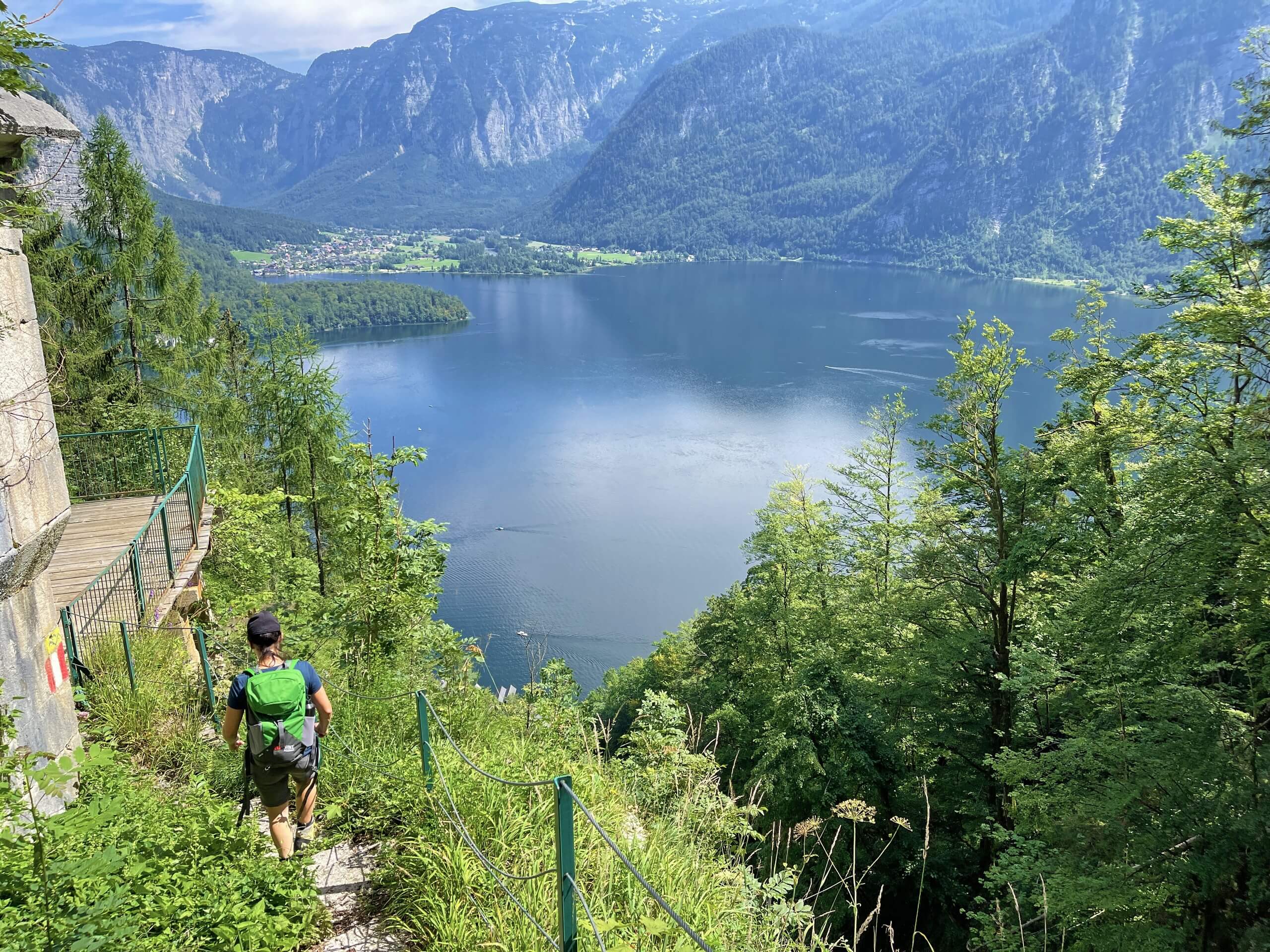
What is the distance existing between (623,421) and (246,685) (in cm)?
5907

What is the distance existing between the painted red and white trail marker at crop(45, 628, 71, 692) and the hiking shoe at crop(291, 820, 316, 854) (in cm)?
135

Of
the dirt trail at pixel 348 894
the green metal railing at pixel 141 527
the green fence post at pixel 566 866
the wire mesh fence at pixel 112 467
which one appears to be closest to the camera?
the green fence post at pixel 566 866

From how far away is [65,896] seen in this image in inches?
101

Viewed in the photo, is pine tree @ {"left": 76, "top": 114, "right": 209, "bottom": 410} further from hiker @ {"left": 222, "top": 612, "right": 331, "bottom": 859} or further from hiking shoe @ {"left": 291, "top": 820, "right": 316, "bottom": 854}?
hiking shoe @ {"left": 291, "top": 820, "right": 316, "bottom": 854}

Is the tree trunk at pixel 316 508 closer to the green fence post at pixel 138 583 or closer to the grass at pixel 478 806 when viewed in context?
the green fence post at pixel 138 583

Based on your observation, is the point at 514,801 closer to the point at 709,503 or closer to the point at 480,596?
the point at 480,596

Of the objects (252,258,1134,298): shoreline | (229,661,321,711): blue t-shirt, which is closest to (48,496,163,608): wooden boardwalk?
(229,661,321,711): blue t-shirt

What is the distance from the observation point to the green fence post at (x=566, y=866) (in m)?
2.54

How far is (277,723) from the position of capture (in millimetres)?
3697

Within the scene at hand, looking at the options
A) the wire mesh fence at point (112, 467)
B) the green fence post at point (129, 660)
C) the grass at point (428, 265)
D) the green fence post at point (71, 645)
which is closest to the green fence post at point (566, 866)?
the green fence post at point (129, 660)

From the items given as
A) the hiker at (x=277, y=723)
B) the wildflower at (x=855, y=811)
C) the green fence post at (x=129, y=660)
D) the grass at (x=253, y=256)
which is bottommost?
the wildflower at (x=855, y=811)

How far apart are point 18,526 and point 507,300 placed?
136 meters

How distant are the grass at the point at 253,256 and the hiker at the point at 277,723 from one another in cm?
19083

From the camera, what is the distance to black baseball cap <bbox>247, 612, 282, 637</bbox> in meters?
3.72
